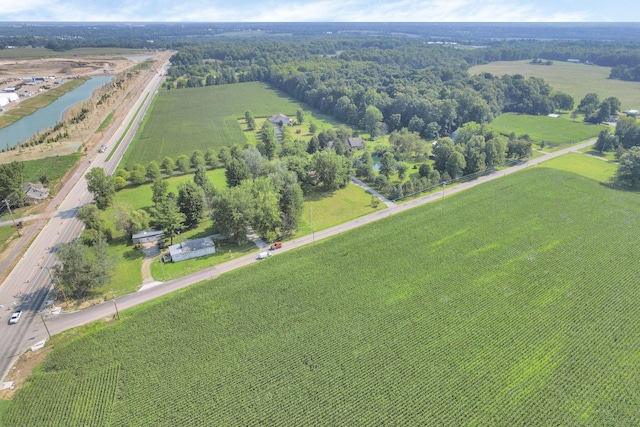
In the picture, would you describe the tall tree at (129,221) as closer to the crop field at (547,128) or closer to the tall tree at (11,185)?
the tall tree at (11,185)

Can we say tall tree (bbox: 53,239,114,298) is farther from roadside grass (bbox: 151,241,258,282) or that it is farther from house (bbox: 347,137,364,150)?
house (bbox: 347,137,364,150)

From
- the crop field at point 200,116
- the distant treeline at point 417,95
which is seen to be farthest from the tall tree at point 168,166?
the distant treeline at point 417,95

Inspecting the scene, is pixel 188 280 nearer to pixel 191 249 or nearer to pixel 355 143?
pixel 191 249

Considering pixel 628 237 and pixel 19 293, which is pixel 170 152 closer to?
pixel 19 293

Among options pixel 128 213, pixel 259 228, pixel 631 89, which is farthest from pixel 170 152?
pixel 631 89

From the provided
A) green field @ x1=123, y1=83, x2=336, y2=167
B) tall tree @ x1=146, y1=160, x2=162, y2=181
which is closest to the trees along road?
tall tree @ x1=146, y1=160, x2=162, y2=181
